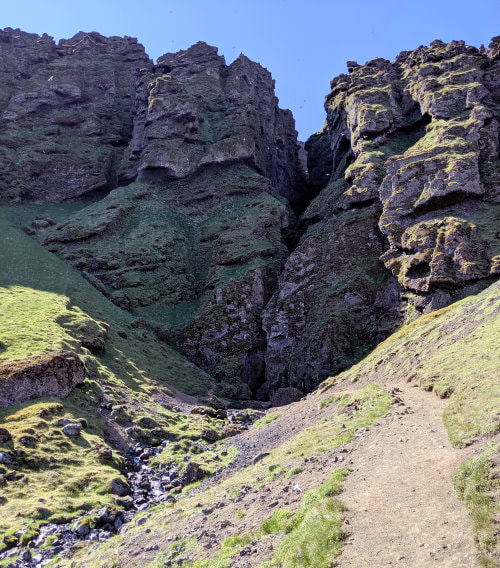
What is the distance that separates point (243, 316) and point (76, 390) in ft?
127

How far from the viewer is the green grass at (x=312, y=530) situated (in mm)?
13961

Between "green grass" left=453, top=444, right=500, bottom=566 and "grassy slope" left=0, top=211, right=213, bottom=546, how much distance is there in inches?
898

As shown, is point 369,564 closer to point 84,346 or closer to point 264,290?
point 84,346

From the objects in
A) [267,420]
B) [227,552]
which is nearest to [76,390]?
[267,420]

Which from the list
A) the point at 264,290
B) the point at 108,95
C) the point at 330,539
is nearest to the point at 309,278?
the point at 264,290

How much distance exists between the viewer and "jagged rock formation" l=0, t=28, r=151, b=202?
433 feet

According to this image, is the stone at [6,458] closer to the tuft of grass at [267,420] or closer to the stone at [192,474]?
the stone at [192,474]

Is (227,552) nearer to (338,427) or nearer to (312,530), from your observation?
(312,530)

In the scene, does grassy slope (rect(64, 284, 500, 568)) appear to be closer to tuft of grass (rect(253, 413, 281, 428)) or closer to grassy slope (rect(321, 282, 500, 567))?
grassy slope (rect(321, 282, 500, 567))

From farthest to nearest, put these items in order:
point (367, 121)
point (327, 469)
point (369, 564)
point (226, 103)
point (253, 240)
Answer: point (226, 103)
point (367, 121)
point (253, 240)
point (327, 469)
point (369, 564)

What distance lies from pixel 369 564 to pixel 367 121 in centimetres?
10612

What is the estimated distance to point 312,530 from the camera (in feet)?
50.2

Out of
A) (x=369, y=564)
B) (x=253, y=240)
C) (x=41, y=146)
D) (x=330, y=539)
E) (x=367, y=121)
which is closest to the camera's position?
(x=369, y=564)

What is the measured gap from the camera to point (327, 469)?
22297 mm
